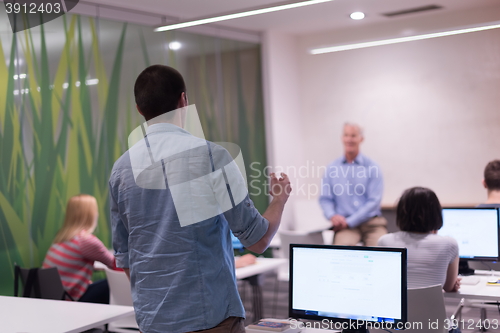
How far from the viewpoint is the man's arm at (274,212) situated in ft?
5.91

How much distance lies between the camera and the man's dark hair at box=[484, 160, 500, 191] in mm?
4234

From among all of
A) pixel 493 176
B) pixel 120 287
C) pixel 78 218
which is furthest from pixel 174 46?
pixel 493 176

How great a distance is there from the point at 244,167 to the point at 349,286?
10.3ft

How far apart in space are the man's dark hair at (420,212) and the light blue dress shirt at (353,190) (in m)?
2.66

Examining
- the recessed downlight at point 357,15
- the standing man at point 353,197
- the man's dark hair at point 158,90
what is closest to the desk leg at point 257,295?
the standing man at point 353,197

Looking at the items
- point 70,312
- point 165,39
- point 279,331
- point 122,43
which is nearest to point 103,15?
point 122,43

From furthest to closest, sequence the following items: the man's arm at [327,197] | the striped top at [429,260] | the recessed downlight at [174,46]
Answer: the recessed downlight at [174,46]
the man's arm at [327,197]
the striped top at [429,260]

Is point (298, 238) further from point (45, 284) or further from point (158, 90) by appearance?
point (158, 90)

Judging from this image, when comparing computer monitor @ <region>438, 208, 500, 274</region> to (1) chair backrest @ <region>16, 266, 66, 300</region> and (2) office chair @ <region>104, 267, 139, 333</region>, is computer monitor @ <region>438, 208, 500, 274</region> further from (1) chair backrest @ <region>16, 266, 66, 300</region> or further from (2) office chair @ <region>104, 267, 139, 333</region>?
(1) chair backrest @ <region>16, 266, 66, 300</region>

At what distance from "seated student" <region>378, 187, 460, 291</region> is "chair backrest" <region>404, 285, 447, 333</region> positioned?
1.38 ft

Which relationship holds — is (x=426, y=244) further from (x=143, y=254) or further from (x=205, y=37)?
(x=205, y=37)

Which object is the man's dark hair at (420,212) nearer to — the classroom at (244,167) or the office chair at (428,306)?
the classroom at (244,167)

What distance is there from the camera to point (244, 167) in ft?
18.1

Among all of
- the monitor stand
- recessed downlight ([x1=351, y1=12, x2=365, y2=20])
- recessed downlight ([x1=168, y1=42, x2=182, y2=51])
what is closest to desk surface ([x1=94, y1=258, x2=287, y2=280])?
the monitor stand
